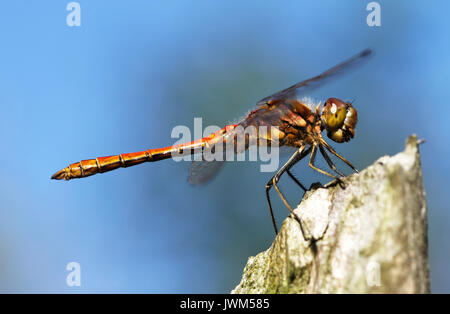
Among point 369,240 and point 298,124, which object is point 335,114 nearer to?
point 298,124

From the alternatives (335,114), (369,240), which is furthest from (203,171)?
(369,240)

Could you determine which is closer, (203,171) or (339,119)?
(339,119)

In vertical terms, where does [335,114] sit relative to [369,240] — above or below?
above

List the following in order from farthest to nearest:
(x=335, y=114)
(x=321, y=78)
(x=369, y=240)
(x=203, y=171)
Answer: (x=203, y=171), (x=335, y=114), (x=321, y=78), (x=369, y=240)

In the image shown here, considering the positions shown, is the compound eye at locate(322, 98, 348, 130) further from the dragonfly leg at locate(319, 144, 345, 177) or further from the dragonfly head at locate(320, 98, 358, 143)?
the dragonfly leg at locate(319, 144, 345, 177)

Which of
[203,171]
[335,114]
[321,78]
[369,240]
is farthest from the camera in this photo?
[203,171]
